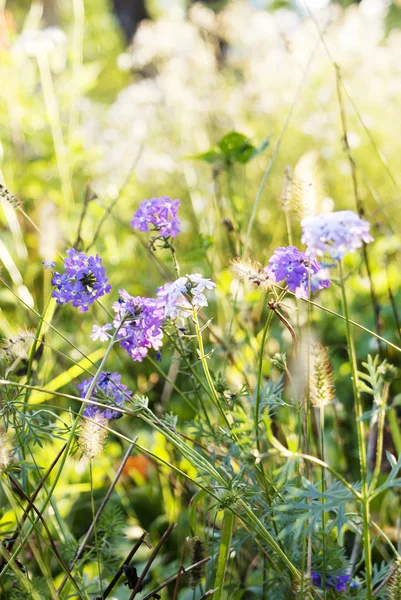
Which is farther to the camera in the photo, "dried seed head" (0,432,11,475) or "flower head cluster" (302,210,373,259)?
"dried seed head" (0,432,11,475)

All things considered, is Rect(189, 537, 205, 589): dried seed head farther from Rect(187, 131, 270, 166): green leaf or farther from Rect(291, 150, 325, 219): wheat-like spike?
Rect(187, 131, 270, 166): green leaf

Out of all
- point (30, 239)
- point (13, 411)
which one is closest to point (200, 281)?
point (13, 411)

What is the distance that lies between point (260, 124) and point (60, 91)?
1.35 meters

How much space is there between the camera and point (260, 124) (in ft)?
13.2

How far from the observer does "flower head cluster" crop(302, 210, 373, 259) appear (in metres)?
0.71

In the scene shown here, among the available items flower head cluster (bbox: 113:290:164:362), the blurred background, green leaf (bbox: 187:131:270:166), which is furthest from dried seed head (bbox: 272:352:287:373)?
green leaf (bbox: 187:131:270:166)

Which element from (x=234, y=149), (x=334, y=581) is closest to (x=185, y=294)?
(x=334, y=581)

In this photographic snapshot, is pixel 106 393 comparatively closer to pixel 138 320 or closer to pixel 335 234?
pixel 138 320

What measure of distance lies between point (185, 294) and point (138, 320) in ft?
0.28

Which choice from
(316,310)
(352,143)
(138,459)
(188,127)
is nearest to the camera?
(138,459)

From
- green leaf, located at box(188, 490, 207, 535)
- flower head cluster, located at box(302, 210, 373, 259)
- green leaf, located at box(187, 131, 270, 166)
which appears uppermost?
green leaf, located at box(187, 131, 270, 166)

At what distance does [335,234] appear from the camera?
707 millimetres

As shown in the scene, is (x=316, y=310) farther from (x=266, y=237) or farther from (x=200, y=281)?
(x=200, y=281)

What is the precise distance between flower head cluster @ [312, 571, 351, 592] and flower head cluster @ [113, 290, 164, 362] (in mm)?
479
